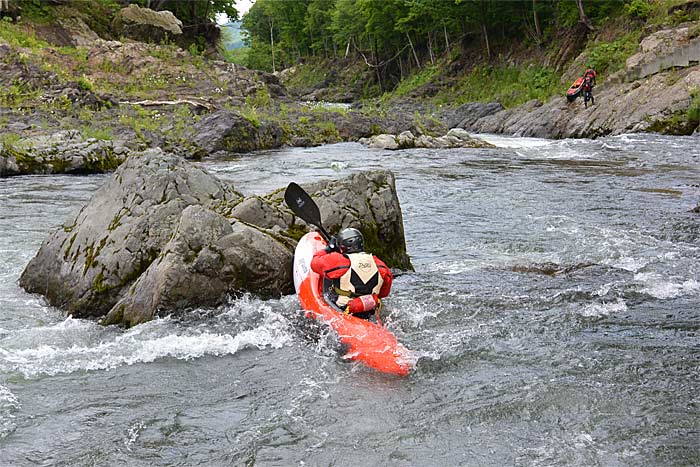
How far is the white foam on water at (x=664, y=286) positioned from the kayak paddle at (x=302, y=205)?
319 cm

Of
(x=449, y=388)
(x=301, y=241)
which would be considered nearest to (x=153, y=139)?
(x=301, y=241)

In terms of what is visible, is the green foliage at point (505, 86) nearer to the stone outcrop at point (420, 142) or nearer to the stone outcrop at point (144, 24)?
the stone outcrop at point (420, 142)

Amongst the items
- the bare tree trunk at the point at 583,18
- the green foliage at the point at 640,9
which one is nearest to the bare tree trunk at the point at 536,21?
the bare tree trunk at the point at 583,18

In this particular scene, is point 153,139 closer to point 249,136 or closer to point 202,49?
point 249,136

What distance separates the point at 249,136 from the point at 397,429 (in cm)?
1592

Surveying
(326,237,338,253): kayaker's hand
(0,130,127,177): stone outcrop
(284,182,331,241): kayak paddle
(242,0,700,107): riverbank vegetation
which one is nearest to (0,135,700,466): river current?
(326,237,338,253): kayaker's hand

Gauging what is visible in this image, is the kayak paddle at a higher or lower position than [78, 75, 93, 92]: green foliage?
lower

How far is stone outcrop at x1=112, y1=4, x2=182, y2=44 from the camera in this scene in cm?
3039

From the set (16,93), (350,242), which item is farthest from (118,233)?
(16,93)

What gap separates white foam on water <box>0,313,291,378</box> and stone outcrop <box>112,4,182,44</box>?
27.7 m

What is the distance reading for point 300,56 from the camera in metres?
66.1

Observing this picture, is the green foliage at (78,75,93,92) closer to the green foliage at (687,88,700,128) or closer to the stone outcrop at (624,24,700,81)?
the stone outcrop at (624,24,700,81)

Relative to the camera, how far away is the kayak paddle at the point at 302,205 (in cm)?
671

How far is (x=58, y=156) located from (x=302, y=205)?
31.0 feet
